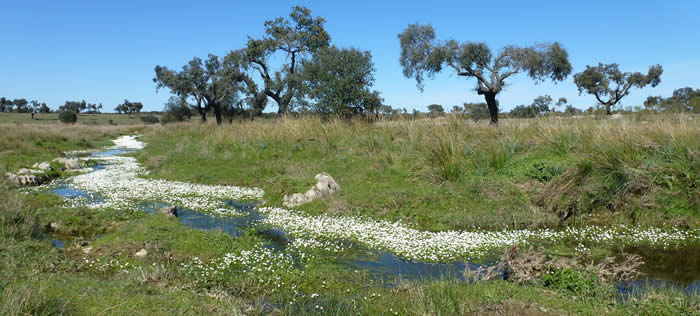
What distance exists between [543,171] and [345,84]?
45.5 feet

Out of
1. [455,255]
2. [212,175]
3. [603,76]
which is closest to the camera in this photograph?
[455,255]

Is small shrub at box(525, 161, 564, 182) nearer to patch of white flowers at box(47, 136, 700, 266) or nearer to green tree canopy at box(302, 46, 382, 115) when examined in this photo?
patch of white flowers at box(47, 136, 700, 266)

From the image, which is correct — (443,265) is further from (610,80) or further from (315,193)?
(610,80)

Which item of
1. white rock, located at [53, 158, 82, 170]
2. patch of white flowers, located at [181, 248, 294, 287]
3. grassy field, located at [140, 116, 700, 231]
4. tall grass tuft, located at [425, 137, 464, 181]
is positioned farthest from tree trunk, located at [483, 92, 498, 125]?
patch of white flowers, located at [181, 248, 294, 287]

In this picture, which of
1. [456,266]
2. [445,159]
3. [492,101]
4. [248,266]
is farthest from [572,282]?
[492,101]

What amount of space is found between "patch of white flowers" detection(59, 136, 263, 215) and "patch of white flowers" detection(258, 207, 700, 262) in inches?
133

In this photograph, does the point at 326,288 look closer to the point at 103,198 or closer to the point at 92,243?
the point at 92,243

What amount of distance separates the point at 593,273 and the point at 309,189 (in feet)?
27.3

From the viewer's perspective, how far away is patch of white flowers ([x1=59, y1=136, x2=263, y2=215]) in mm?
12633

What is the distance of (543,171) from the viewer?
12.2 meters

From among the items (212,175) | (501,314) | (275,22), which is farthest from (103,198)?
(275,22)

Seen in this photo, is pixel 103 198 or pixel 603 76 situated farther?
pixel 603 76

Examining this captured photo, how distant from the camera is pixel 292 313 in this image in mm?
5648

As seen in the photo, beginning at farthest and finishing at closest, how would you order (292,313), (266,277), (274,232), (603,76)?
(603,76)
(274,232)
(266,277)
(292,313)
